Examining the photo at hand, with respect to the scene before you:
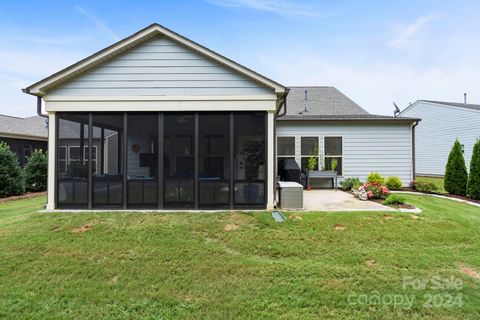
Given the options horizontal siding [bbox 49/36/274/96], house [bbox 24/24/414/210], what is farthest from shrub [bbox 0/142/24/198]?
horizontal siding [bbox 49/36/274/96]

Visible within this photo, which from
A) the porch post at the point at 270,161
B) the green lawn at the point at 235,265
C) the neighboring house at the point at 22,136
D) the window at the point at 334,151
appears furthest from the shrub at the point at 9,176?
the window at the point at 334,151

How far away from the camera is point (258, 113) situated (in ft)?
23.9

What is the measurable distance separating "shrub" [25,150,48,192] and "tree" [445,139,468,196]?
710 inches

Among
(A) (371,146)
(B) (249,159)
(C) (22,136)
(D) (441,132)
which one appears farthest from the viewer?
(D) (441,132)

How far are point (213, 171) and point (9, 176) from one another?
10.0 metres

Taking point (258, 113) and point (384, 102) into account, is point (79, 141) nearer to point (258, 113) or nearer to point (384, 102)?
point (258, 113)

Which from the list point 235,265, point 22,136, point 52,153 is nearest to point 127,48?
point 52,153

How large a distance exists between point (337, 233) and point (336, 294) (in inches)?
85.5

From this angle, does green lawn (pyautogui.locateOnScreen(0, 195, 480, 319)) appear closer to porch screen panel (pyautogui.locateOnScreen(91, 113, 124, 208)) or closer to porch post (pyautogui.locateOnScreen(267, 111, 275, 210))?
porch screen panel (pyautogui.locateOnScreen(91, 113, 124, 208))

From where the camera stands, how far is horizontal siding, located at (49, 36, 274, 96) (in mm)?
7234

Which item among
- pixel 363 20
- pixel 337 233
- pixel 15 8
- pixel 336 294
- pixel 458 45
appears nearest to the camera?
pixel 336 294

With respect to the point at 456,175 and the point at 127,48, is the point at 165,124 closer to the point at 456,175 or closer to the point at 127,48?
the point at 127,48

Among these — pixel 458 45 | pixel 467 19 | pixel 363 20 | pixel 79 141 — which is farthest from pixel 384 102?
pixel 79 141

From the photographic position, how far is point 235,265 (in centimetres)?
433
